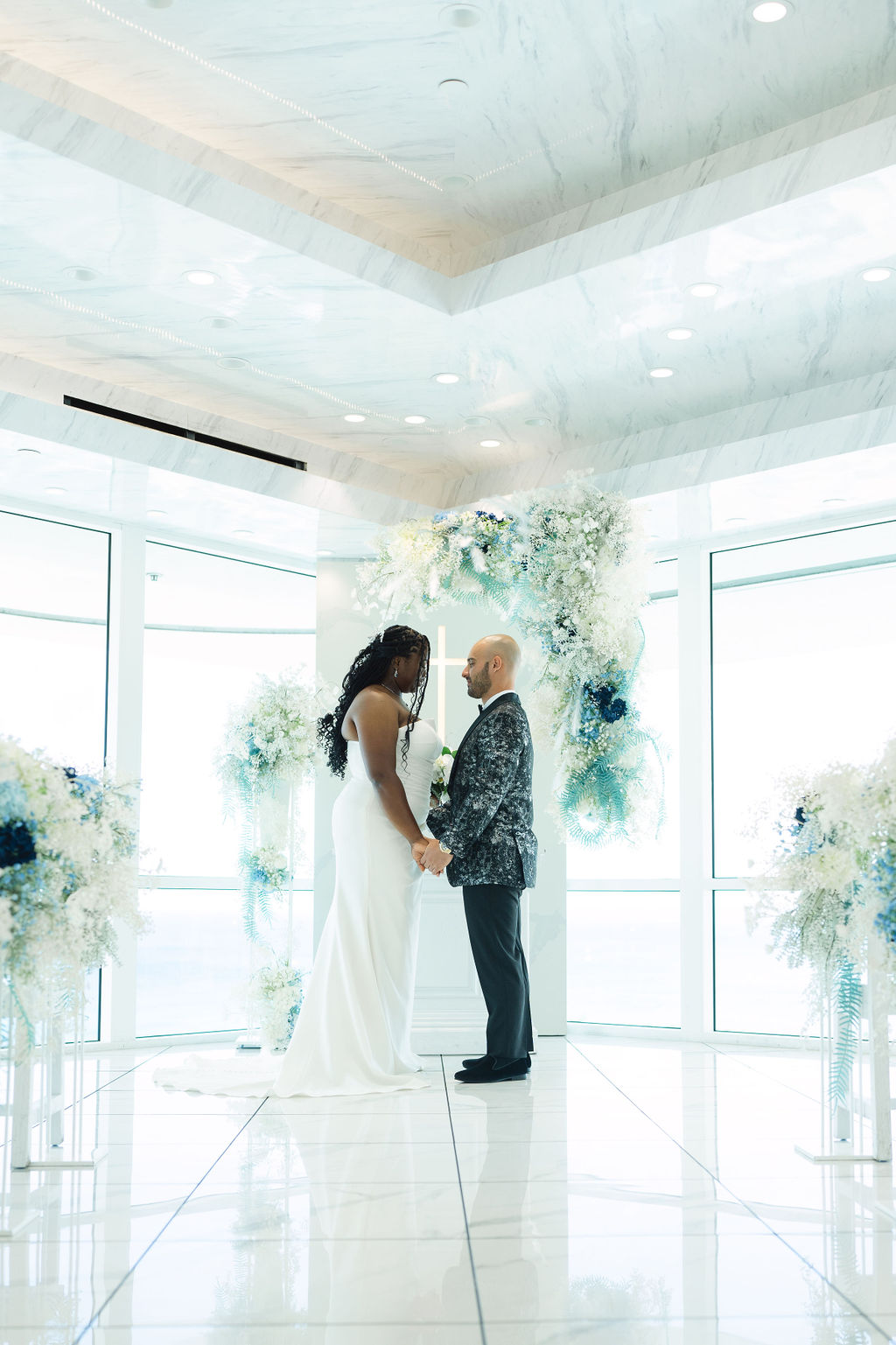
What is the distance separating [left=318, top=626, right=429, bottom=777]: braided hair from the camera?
18.2 ft

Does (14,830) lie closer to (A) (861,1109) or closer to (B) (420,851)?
(B) (420,851)

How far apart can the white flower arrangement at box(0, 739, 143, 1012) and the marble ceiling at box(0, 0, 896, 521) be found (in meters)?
2.03

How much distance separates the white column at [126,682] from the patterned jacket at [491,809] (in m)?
2.36

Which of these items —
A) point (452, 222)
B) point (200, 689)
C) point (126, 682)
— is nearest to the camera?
point (452, 222)

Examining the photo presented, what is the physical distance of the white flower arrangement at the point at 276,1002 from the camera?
641 centimetres

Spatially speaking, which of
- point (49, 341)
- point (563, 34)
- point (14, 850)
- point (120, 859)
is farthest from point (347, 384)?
point (14, 850)

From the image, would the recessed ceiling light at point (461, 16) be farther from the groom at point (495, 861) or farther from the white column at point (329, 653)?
the white column at point (329, 653)

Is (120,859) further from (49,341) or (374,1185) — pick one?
(49,341)

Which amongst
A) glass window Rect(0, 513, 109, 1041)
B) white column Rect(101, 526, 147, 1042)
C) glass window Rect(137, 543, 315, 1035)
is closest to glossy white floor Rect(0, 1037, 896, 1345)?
white column Rect(101, 526, 147, 1042)

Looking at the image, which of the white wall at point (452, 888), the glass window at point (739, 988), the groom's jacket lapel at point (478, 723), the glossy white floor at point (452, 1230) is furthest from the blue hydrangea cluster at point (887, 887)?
the glass window at point (739, 988)

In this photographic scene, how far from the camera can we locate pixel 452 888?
656 cm

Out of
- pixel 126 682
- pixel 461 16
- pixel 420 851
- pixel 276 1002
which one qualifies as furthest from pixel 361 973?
pixel 461 16

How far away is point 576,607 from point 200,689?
354cm

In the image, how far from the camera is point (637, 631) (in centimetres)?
621
